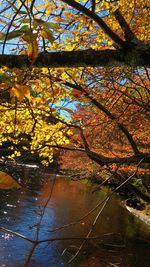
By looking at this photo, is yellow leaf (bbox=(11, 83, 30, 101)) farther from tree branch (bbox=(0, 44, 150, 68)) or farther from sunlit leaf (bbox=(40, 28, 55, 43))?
tree branch (bbox=(0, 44, 150, 68))

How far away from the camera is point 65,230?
15.8 metres

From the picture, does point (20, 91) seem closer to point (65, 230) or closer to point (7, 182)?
point (7, 182)

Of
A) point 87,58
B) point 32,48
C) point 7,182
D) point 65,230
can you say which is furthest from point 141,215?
point 32,48

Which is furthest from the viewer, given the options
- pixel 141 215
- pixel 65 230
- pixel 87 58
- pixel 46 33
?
pixel 141 215

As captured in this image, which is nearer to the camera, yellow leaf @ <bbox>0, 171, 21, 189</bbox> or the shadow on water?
yellow leaf @ <bbox>0, 171, 21, 189</bbox>

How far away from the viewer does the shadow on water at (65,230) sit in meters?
11.7

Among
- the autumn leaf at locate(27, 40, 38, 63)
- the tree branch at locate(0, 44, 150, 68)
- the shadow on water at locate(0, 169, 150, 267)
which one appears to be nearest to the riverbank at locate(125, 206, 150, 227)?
the shadow on water at locate(0, 169, 150, 267)

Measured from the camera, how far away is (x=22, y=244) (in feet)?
42.7

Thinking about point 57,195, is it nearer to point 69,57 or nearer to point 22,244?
point 22,244

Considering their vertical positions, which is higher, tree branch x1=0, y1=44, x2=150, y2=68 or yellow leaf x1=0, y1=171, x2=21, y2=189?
tree branch x1=0, y1=44, x2=150, y2=68

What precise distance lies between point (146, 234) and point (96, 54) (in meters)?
16.5

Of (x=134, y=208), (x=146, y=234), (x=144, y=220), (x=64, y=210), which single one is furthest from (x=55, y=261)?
(x=134, y=208)

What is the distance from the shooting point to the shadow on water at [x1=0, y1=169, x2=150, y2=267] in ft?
38.5

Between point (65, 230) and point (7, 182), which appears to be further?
point (65, 230)
